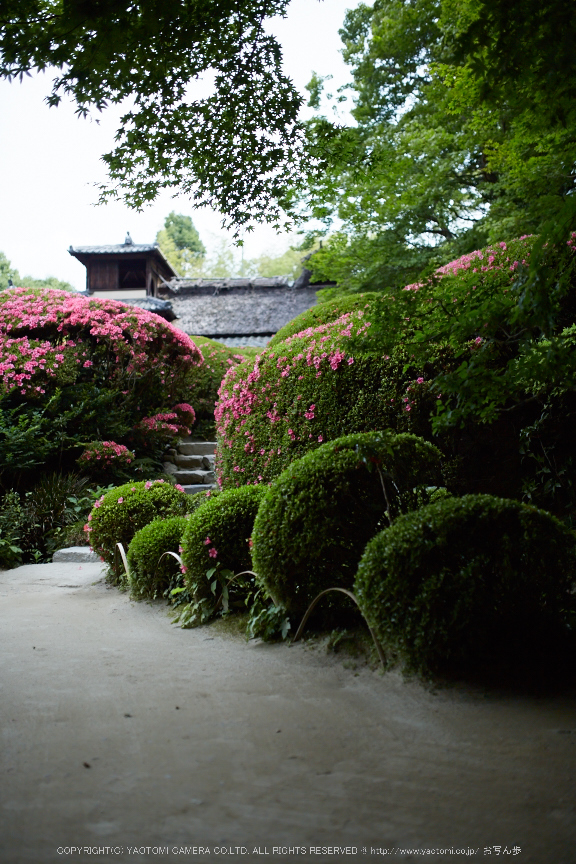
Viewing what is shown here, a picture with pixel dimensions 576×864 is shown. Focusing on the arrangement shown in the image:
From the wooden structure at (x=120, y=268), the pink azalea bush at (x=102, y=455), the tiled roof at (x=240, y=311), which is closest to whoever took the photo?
the pink azalea bush at (x=102, y=455)

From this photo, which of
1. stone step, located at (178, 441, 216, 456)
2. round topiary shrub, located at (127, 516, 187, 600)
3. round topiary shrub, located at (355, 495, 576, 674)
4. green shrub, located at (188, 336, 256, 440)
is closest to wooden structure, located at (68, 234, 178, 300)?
green shrub, located at (188, 336, 256, 440)

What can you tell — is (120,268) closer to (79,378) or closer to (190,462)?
(190,462)

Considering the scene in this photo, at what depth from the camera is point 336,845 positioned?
1.57 metres

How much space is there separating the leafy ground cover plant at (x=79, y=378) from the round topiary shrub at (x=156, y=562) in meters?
4.17

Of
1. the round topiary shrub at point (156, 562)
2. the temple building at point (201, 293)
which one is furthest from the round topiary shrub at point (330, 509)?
the temple building at point (201, 293)

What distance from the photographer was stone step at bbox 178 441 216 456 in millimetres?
12508

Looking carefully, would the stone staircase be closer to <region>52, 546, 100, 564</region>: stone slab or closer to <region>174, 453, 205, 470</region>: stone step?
<region>174, 453, 205, 470</region>: stone step

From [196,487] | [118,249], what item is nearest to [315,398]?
[196,487]

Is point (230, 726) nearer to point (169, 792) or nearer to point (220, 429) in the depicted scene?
point (169, 792)

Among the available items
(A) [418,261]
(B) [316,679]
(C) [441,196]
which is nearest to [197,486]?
(A) [418,261]

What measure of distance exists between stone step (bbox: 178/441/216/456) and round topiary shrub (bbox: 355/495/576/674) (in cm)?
995

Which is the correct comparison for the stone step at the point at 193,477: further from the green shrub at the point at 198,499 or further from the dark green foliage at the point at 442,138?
the dark green foliage at the point at 442,138

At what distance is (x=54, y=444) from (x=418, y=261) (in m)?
7.18

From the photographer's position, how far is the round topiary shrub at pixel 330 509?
333 centimetres
